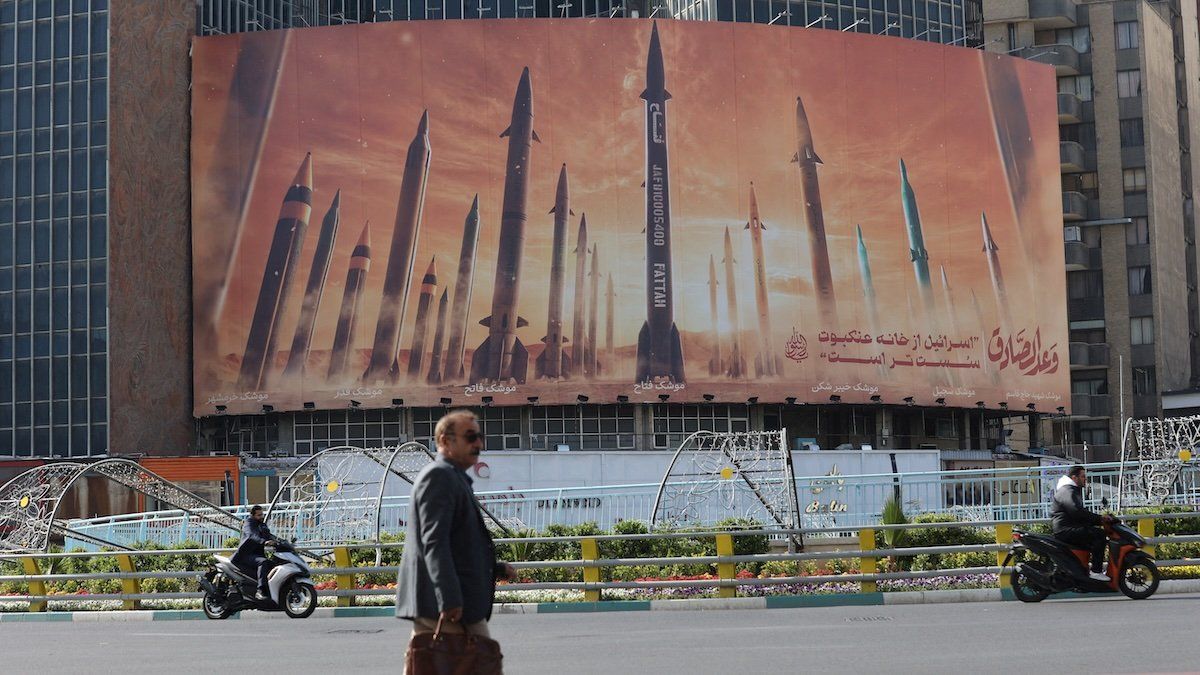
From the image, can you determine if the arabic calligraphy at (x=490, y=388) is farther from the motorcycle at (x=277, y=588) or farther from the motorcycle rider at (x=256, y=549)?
the motorcycle rider at (x=256, y=549)

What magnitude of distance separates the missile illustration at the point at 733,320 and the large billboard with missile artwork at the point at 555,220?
84 mm

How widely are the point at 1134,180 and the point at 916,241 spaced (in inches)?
754

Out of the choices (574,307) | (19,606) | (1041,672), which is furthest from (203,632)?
(574,307)

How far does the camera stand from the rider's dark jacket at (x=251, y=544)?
21812mm

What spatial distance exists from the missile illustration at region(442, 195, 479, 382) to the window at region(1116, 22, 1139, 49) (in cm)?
3576

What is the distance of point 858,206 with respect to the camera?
215 feet

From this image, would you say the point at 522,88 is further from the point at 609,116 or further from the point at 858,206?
the point at 858,206

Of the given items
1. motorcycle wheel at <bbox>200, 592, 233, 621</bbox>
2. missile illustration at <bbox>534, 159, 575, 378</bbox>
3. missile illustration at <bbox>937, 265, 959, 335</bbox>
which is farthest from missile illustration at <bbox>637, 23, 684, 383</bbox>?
motorcycle wheel at <bbox>200, 592, 233, 621</bbox>

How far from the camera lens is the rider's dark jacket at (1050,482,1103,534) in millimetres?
18531

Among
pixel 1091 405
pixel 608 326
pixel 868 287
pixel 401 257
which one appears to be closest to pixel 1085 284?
pixel 1091 405

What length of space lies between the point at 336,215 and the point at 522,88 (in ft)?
27.8

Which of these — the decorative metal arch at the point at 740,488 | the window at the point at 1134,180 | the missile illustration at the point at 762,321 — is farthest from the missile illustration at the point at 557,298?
the window at the point at 1134,180

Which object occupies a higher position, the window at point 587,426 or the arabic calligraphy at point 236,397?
the arabic calligraphy at point 236,397

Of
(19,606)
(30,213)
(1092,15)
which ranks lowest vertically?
(19,606)
